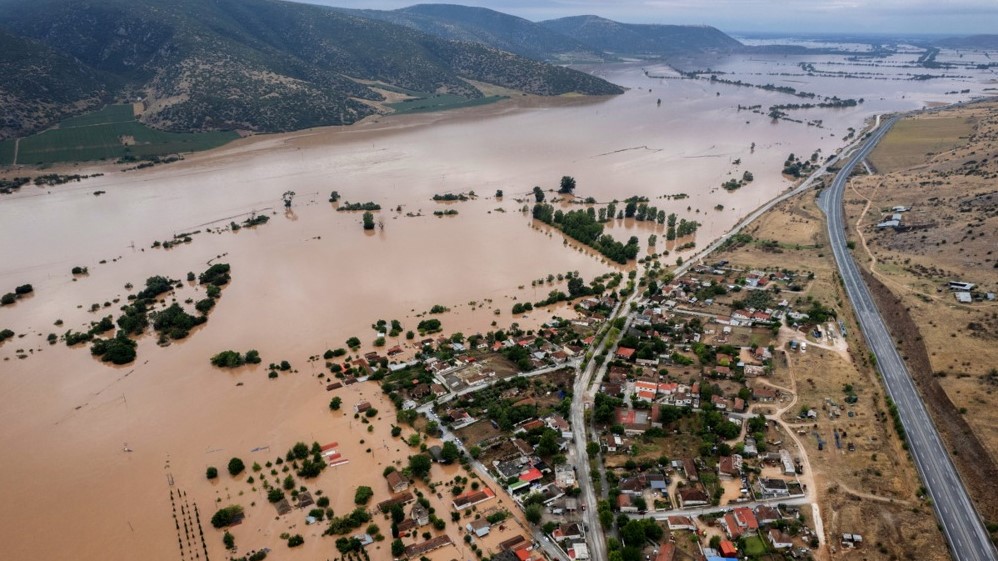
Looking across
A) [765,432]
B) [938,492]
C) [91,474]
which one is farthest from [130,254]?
[938,492]

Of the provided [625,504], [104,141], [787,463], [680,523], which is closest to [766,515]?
[680,523]

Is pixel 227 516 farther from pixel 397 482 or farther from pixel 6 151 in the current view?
pixel 6 151

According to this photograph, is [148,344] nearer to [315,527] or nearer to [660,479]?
[315,527]

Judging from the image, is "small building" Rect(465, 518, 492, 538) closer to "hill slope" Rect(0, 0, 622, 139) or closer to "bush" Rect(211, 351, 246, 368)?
"bush" Rect(211, 351, 246, 368)

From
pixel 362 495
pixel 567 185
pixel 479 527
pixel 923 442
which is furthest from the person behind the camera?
pixel 567 185

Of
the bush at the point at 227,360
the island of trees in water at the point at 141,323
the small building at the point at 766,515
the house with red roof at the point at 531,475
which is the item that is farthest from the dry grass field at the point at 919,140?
the island of trees in water at the point at 141,323

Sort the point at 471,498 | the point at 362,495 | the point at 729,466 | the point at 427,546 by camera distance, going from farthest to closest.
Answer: the point at 729,466
the point at 362,495
the point at 471,498
the point at 427,546
